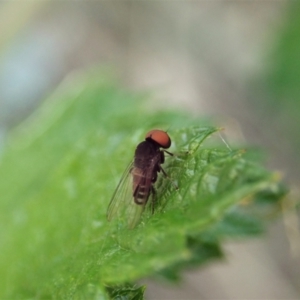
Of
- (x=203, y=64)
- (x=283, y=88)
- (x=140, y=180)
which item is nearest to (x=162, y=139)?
(x=140, y=180)

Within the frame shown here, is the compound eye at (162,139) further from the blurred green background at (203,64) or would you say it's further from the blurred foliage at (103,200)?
the blurred green background at (203,64)

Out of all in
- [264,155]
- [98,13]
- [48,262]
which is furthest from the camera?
[98,13]

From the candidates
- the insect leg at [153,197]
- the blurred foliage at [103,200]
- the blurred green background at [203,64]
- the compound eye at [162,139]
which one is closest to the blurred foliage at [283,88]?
the blurred green background at [203,64]

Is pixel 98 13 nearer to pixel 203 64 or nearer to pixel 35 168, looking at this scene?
pixel 203 64

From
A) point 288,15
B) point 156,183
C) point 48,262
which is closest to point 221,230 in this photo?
point 156,183

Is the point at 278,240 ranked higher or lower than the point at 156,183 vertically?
higher
